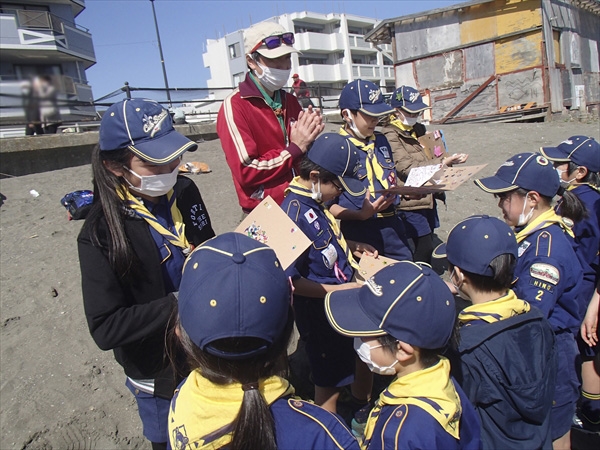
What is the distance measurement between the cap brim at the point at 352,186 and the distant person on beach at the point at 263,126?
329 mm

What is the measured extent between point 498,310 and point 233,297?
144 centimetres

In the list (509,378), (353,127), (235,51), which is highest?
(235,51)

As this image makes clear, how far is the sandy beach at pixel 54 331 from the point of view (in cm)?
332

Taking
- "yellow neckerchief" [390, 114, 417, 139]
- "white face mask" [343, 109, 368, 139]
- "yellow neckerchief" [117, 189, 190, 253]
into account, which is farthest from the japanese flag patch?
"yellow neckerchief" [390, 114, 417, 139]

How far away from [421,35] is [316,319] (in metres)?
20.2

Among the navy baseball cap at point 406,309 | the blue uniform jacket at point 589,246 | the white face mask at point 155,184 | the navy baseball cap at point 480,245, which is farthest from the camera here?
the blue uniform jacket at point 589,246

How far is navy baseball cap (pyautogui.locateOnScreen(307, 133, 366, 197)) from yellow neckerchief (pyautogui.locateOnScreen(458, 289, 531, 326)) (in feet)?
3.55

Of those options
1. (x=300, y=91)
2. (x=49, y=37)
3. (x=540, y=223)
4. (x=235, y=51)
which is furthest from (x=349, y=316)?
(x=235, y=51)

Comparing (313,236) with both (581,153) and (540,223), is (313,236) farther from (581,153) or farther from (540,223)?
(581,153)

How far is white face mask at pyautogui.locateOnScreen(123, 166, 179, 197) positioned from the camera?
6.59 feet

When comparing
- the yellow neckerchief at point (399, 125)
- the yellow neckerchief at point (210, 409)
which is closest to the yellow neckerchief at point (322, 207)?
the yellow neckerchief at point (210, 409)

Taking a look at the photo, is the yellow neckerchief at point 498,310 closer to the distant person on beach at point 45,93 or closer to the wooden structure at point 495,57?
the distant person on beach at point 45,93

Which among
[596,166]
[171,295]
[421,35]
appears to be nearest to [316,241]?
[171,295]

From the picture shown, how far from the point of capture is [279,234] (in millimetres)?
2211
